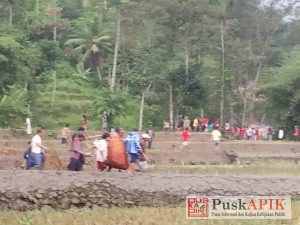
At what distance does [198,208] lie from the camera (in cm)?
1062

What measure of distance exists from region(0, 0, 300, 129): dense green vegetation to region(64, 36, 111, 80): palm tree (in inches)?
3.2

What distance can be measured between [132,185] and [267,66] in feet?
128

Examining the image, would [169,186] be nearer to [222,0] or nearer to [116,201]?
[116,201]

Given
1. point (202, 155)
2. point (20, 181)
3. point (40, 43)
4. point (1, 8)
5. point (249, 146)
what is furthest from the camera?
point (40, 43)

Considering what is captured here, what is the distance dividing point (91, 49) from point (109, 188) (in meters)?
33.9

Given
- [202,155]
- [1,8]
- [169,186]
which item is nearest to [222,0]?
[1,8]

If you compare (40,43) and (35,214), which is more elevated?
(40,43)

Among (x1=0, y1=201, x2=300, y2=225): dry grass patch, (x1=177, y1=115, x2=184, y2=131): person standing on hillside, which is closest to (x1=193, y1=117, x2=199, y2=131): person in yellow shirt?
(x1=177, y1=115, x2=184, y2=131): person standing on hillside

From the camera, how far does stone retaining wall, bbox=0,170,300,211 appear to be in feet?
38.0

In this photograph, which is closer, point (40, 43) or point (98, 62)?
point (40, 43)

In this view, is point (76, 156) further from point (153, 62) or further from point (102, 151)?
point (153, 62)

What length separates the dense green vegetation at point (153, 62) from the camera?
3900 centimetres

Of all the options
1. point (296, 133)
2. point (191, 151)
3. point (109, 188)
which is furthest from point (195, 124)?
point (109, 188)

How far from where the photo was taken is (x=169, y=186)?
12461 millimetres
